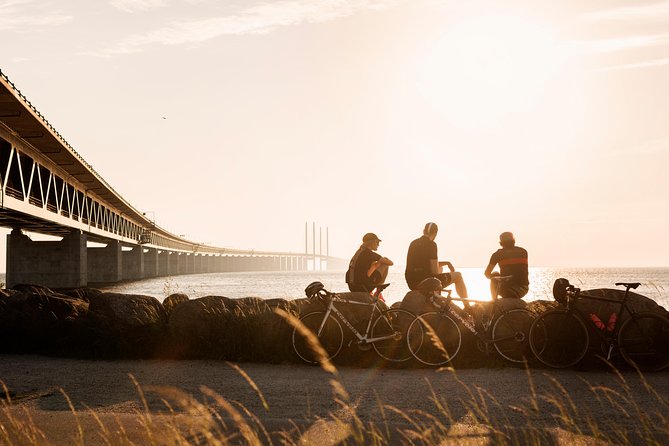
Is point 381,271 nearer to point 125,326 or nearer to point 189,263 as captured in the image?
point 125,326

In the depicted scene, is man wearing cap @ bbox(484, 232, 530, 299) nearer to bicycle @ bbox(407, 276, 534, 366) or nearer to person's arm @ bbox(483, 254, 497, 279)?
person's arm @ bbox(483, 254, 497, 279)

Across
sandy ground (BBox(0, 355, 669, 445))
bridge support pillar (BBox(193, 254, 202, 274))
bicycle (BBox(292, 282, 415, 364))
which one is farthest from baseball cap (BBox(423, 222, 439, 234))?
bridge support pillar (BBox(193, 254, 202, 274))

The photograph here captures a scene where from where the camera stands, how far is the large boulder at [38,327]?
11148 mm

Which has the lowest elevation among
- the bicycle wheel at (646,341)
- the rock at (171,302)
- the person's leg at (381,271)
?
the bicycle wheel at (646,341)

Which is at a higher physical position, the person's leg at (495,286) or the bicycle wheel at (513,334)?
the person's leg at (495,286)

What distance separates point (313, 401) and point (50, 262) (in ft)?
184

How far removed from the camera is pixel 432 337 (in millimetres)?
9875

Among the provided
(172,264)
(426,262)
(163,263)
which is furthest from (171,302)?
(172,264)

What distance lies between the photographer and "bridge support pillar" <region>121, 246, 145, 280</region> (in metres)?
96.0

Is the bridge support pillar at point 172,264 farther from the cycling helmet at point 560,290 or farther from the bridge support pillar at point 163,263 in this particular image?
the cycling helmet at point 560,290

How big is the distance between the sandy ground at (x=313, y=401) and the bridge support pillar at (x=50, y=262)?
165 ft

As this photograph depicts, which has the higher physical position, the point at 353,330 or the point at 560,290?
the point at 560,290

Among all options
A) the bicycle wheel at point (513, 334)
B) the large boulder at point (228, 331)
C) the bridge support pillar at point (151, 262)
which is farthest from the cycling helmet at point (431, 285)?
the bridge support pillar at point (151, 262)

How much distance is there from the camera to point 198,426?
591cm
